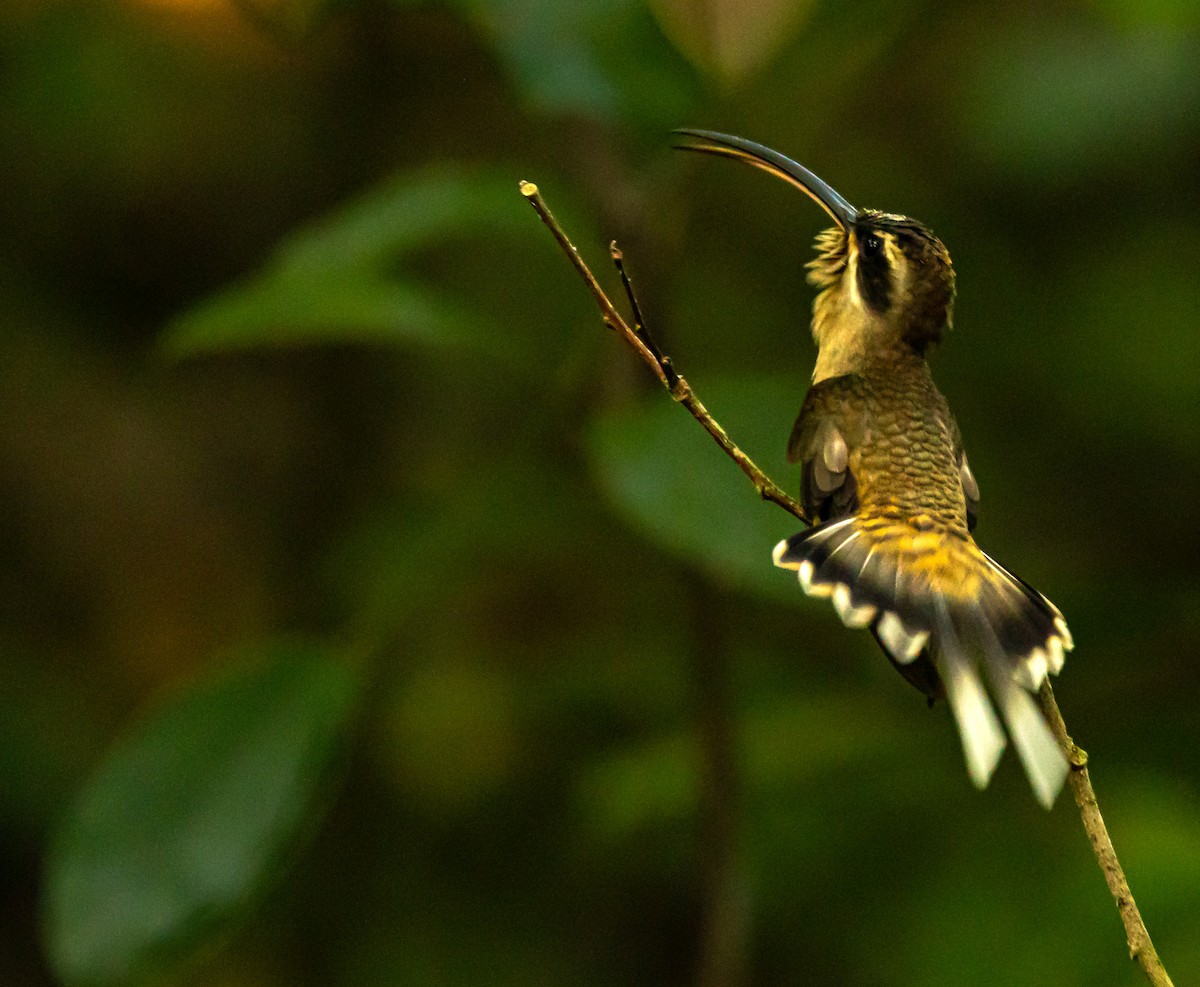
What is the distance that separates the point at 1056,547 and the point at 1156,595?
850 millimetres

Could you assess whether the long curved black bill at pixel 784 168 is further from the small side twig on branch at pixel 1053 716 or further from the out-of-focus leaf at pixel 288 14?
the out-of-focus leaf at pixel 288 14

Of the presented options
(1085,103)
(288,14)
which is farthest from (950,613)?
(1085,103)

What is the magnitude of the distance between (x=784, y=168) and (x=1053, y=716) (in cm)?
61

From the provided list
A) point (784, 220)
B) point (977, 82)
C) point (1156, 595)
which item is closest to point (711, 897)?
point (1156, 595)

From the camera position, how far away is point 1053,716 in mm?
1156

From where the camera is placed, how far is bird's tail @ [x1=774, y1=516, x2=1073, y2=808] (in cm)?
112

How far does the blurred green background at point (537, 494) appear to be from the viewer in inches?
76.7

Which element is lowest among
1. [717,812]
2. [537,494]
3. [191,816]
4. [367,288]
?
[717,812]

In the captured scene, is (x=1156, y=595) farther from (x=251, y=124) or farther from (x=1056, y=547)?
(x=251, y=124)

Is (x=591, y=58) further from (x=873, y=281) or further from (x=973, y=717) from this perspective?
(x=973, y=717)

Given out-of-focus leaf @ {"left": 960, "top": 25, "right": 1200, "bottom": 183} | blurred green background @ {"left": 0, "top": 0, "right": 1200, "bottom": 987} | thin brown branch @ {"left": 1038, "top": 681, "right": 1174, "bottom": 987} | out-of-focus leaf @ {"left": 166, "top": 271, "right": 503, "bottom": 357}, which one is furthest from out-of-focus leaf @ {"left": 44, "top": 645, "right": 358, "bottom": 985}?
out-of-focus leaf @ {"left": 960, "top": 25, "right": 1200, "bottom": 183}

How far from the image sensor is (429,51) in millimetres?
3512

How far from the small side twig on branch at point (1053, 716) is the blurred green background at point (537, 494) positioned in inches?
21.5

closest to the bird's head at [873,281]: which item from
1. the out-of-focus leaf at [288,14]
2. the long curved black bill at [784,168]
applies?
the long curved black bill at [784,168]
